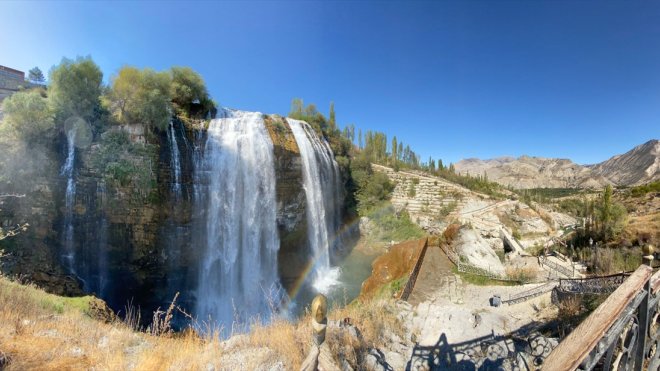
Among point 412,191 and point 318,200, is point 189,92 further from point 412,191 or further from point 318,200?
point 412,191

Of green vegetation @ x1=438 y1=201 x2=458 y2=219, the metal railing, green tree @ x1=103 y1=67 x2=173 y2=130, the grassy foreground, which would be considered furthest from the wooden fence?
green tree @ x1=103 y1=67 x2=173 y2=130

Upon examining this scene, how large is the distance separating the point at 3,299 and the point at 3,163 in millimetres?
9011

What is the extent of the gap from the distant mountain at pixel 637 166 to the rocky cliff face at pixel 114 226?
14578 centimetres

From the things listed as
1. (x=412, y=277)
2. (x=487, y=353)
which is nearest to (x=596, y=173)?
(x=412, y=277)

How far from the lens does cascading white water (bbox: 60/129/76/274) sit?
12.0m

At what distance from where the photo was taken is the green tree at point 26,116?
35.4ft

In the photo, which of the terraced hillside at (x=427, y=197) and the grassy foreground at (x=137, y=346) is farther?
the terraced hillside at (x=427, y=197)

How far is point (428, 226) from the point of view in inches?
899

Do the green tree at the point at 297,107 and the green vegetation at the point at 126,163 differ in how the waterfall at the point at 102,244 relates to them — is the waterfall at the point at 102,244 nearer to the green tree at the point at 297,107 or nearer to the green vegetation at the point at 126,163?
the green vegetation at the point at 126,163

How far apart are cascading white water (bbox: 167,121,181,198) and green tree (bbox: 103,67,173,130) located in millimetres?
665

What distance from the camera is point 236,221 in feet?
49.8

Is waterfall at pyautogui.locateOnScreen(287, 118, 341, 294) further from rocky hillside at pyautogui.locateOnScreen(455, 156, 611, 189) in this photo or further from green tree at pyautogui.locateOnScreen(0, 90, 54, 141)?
rocky hillside at pyautogui.locateOnScreen(455, 156, 611, 189)

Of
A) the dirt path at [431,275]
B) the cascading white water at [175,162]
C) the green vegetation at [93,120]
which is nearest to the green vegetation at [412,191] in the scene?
the dirt path at [431,275]

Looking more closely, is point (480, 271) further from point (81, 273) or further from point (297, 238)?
point (81, 273)
